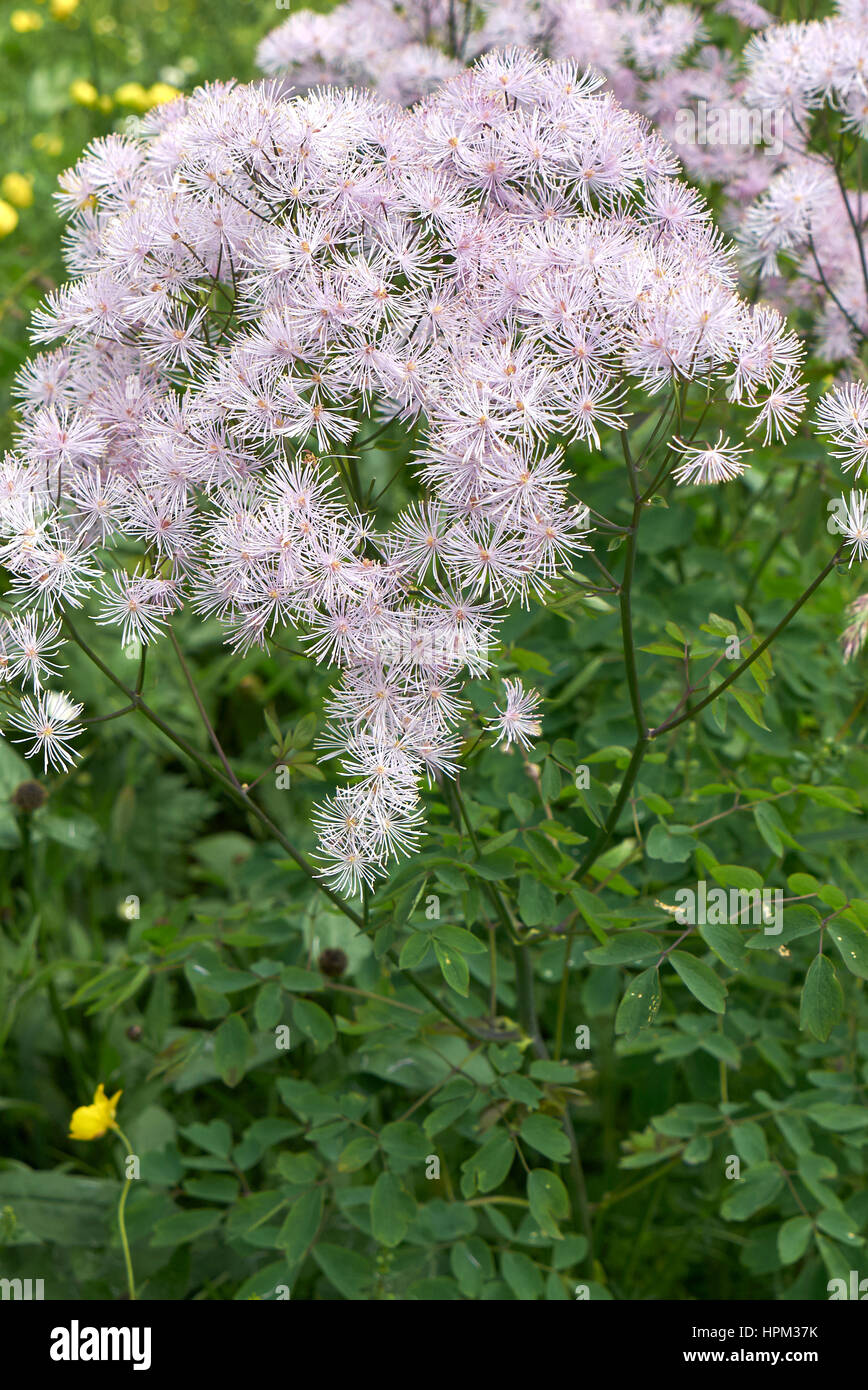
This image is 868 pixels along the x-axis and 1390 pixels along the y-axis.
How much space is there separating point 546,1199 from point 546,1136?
9 cm

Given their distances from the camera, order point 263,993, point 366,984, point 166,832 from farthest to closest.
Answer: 1. point 166,832
2. point 366,984
3. point 263,993

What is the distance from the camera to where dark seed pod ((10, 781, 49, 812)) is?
2.05m

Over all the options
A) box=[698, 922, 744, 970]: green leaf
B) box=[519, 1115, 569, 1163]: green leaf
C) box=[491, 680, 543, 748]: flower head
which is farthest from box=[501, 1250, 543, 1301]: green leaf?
box=[491, 680, 543, 748]: flower head

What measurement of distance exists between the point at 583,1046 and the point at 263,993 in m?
0.53

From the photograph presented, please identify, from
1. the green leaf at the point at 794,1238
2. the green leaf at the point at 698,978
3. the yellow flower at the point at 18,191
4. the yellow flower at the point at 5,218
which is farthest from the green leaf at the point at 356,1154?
the yellow flower at the point at 18,191

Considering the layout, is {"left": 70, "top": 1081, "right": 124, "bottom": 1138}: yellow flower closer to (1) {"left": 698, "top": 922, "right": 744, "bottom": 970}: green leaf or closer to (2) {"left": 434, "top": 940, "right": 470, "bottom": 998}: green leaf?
(2) {"left": 434, "top": 940, "right": 470, "bottom": 998}: green leaf

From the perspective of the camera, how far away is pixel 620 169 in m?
1.54

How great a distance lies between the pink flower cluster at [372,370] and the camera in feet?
4.45

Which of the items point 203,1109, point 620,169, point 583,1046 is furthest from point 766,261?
point 203,1109

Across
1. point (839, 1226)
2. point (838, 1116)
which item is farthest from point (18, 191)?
point (839, 1226)

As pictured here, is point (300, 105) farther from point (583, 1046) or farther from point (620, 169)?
point (583, 1046)

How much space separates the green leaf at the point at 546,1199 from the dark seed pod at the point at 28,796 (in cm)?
106

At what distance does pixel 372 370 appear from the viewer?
1.41 m

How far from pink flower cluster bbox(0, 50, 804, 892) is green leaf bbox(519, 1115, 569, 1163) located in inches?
16.6
